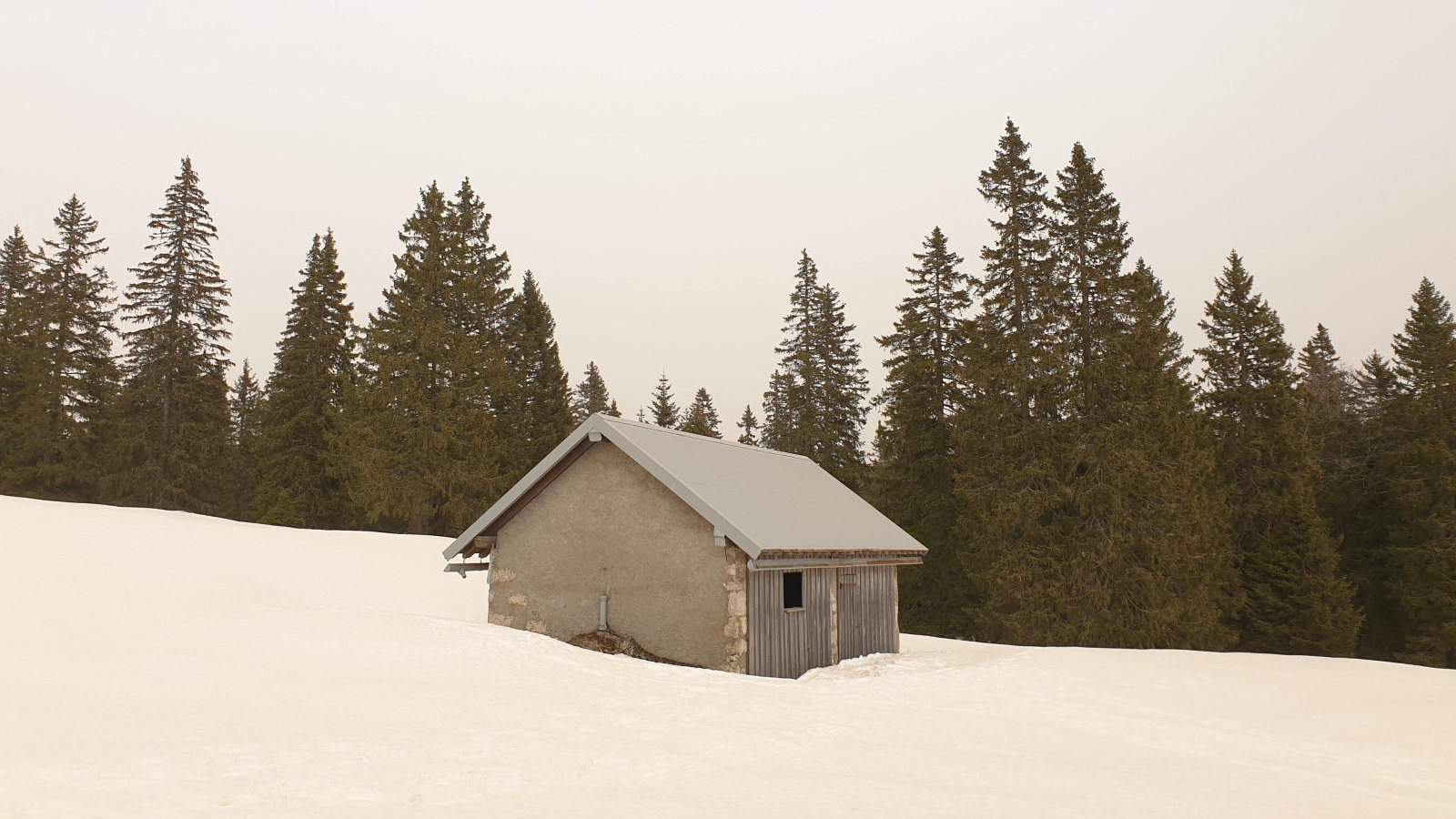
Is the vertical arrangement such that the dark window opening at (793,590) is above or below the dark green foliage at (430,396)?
below

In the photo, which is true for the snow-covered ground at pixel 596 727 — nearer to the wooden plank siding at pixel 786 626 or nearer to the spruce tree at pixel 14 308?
the wooden plank siding at pixel 786 626

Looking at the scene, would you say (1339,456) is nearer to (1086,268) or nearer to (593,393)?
(1086,268)

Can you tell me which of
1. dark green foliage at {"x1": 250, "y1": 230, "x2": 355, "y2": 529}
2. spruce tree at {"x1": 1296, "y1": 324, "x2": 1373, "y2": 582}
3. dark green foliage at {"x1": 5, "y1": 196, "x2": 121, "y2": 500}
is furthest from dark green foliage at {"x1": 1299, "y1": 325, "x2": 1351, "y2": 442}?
dark green foliage at {"x1": 5, "y1": 196, "x2": 121, "y2": 500}

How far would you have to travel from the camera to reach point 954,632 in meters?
36.7

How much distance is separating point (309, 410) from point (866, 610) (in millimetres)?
36736

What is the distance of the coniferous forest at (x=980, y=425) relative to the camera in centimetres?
3206

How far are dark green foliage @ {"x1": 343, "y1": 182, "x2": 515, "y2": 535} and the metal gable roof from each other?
21.8 m

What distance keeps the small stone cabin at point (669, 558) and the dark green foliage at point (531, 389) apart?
2742 cm

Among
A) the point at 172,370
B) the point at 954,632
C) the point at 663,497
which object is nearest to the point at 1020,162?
the point at 954,632

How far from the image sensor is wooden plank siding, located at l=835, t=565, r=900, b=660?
19.0 metres

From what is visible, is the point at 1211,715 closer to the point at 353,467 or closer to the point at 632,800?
the point at 632,800

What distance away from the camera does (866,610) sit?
20047 millimetres

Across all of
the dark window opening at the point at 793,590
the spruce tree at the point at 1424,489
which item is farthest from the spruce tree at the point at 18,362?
the spruce tree at the point at 1424,489

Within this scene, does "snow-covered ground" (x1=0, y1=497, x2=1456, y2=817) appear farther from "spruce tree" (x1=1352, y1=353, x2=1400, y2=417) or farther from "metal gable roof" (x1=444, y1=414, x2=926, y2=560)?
"spruce tree" (x1=1352, y1=353, x2=1400, y2=417)
